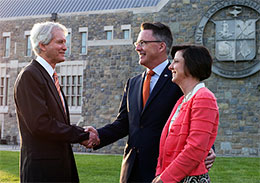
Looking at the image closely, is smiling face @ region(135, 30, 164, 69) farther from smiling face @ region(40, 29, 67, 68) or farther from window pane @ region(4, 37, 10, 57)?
window pane @ region(4, 37, 10, 57)

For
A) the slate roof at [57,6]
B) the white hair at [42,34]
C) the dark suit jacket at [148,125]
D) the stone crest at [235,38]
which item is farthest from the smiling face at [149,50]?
the slate roof at [57,6]

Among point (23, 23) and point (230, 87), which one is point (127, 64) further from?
point (23, 23)

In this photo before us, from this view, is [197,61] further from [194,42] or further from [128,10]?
[128,10]

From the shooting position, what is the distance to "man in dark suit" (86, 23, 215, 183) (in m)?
3.86

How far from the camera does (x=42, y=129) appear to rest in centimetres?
353

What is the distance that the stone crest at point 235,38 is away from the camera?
49.1ft

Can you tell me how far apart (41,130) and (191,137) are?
1.35 metres

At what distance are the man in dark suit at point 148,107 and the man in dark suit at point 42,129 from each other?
541mm

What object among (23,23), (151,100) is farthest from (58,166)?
(23,23)

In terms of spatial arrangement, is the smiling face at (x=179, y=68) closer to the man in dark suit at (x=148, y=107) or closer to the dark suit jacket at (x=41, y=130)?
the man in dark suit at (x=148, y=107)

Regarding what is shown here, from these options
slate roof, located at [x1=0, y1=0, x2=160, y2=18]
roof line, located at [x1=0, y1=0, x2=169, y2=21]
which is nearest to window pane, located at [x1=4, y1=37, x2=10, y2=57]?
roof line, located at [x1=0, y1=0, x2=169, y2=21]

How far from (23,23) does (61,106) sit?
2340cm

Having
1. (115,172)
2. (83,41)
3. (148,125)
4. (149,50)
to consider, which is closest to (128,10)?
(83,41)

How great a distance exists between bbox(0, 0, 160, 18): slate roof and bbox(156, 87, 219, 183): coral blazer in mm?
21827
